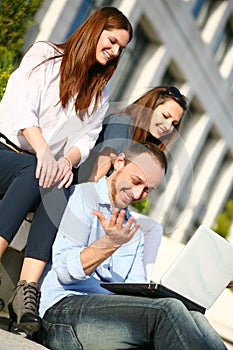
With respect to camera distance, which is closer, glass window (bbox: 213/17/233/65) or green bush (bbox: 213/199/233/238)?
green bush (bbox: 213/199/233/238)

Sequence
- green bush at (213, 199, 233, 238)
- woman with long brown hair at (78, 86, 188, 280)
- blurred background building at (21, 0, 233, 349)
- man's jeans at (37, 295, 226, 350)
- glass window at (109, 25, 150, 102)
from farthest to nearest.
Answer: green bush at (213, 199, 233, 238) → glass window at (109, 25, 150, 102) → blurred background building at (21, 0, 233, 349) → woman with long brown hair at (78, 86, 188, 280) → man's jeans at (37, 295, 226, 350)

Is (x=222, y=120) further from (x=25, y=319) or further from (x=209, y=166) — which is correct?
(x=25, y=319)

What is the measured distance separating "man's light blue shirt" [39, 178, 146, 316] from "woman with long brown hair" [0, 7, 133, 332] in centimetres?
5

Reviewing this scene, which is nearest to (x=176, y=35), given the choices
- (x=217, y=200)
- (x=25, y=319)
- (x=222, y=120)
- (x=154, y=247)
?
(x=222, y=120)

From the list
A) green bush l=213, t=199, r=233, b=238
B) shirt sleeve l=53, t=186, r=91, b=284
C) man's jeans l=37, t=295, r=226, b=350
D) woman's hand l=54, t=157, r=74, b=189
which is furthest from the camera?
green bush l=213, t=199, r=233, b=238

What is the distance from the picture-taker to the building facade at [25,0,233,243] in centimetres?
1159

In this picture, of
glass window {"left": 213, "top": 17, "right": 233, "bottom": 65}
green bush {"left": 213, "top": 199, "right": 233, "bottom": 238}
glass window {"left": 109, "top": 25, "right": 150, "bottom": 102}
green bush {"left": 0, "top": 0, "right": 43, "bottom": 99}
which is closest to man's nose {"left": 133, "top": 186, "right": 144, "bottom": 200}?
green bush {"left": 0, "top": 0, "right": 43, "bottom": 99}

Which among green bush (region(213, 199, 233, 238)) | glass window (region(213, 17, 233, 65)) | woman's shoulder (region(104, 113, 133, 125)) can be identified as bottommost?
green bush (region(213, 199, 233, 238))

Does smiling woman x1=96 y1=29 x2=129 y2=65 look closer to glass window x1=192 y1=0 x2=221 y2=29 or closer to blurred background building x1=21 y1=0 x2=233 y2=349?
blurred background building x1=21 y1=0 x2=233 y2=349

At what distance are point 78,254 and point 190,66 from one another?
12912mm

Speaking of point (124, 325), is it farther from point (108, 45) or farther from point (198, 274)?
point (108, 45)

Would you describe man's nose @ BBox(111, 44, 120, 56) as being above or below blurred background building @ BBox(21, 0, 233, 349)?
below

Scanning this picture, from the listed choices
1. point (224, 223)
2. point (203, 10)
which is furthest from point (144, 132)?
point (203, 10)

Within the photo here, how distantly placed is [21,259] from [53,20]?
7.57 meters
